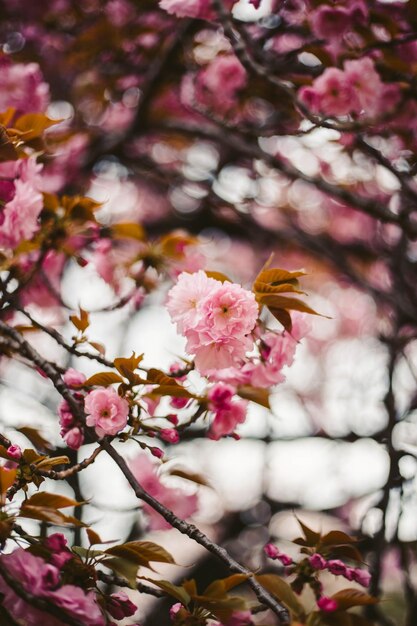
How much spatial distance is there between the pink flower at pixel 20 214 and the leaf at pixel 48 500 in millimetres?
676

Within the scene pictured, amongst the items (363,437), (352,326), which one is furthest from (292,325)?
(352,326)

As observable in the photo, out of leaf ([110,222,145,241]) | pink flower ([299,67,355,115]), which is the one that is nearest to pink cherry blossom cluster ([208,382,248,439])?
leaf ([110,222,145,241])

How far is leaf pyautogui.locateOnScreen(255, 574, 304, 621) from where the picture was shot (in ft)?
3.59

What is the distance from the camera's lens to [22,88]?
2.35 m

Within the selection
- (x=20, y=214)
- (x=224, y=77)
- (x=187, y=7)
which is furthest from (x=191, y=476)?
(x=224, y=77)

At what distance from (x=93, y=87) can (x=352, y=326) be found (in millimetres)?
3871

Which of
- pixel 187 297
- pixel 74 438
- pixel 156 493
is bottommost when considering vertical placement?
pixel 156 493

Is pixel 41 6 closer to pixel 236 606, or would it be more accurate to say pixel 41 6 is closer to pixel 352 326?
pixel 236 606

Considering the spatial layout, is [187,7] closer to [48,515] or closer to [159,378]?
[159,378]

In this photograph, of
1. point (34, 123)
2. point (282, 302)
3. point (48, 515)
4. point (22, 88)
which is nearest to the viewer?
point (48, 515)

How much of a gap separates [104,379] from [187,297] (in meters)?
0.25

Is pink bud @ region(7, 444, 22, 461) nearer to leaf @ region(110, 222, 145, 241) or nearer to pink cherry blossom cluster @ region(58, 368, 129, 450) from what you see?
pink cherry blossom cluster @ region(58, 368, 129, 450)

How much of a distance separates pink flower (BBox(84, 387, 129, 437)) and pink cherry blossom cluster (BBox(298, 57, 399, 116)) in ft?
4.08

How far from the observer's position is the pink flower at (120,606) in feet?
4.02
